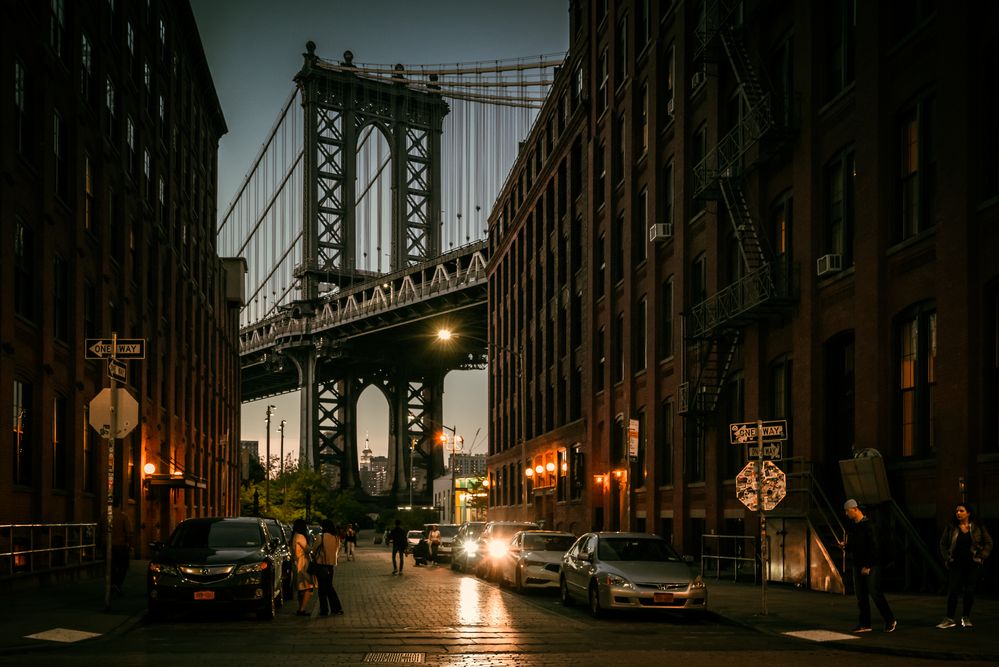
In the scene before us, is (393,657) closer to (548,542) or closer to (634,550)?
(634,550)

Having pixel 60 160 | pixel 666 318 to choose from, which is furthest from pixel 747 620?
pixel 60 160

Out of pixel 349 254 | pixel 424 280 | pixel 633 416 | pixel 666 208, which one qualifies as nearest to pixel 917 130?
pixel 666 208

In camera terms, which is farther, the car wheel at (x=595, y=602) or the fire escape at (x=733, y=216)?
the fire escape at (x=733, y=216)

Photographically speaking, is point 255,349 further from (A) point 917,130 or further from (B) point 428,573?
(A) point 917,130

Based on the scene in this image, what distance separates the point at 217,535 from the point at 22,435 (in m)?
9.19

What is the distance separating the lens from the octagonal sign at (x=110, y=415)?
734 inches

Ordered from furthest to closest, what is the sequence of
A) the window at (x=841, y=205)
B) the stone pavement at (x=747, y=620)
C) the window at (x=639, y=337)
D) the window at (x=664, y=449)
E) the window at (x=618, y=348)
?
1. the window at (x=618, y=348)
2. the window at (x=639, y=337)
3. the window at (x=664, y=449)
4. the window at (x=841, y=205)
5. the stone pavement at (x=747, y=620)

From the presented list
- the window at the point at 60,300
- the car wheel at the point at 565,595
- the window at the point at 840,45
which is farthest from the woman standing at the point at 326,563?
the window at the point at 840,45

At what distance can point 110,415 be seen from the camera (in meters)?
18.7

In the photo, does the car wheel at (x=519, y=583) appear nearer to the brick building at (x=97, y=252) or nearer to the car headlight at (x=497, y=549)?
the car headlight at (x=497, y=549)

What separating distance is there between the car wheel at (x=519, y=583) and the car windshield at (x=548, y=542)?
780 mm

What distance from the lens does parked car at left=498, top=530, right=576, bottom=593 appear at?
83.6 feet

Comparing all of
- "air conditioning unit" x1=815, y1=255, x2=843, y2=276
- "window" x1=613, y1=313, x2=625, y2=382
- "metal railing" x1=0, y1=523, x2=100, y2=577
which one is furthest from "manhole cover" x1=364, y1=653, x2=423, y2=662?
"window" x1=613, y1=313, x2=625, y2=382

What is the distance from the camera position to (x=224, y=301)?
241 ft
